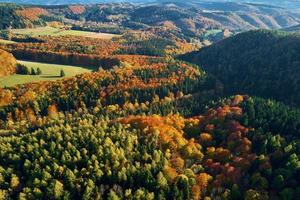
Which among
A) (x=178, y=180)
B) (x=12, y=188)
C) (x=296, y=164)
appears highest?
(x=296, y=164)

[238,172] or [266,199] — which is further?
[238,172]

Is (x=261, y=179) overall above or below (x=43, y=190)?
above

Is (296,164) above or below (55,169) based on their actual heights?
above

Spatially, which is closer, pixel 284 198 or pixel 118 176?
pixel 284 198

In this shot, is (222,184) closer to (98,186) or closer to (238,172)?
(238,172)

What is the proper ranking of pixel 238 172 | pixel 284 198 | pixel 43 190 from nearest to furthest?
pixel 284 198 → pixel 43 190 → pixel 238 172

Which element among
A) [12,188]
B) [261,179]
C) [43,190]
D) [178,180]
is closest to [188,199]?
[178,180]

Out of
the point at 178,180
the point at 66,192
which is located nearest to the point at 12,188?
the point at 66,192

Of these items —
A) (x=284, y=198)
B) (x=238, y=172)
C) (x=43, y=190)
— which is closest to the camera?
(x=284, y=198)

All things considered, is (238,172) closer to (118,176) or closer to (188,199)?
(188,199)
